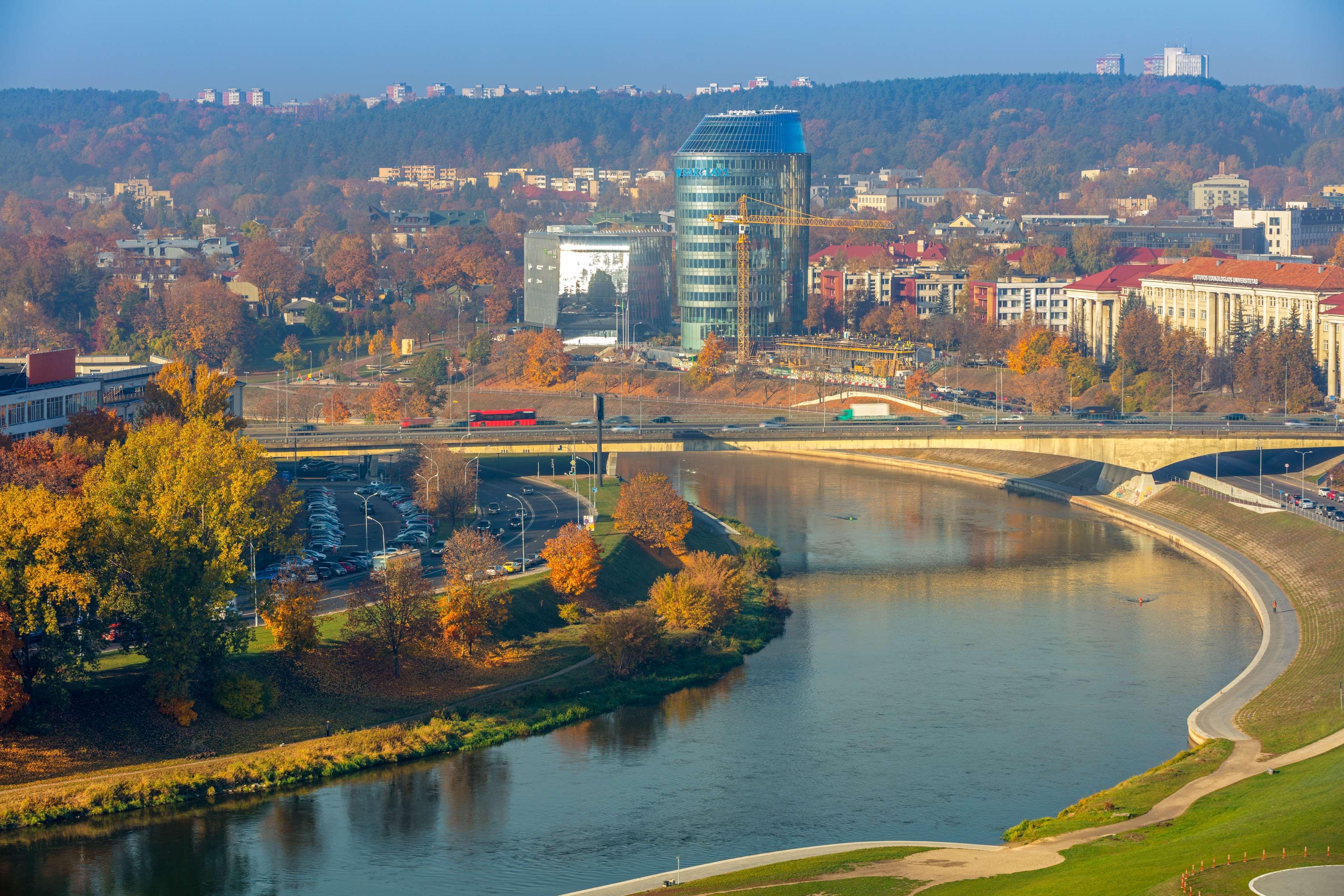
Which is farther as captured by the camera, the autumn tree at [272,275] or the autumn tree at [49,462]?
the autumn tree at [272,275]

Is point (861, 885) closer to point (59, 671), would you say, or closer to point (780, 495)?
point (59, 671)

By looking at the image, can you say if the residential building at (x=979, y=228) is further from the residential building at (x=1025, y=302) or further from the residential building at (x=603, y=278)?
the residential building at (x=603, y=278)

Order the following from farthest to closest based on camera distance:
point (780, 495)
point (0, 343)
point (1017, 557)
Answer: point (0, 343), point (780, 495), point (1017, 557)

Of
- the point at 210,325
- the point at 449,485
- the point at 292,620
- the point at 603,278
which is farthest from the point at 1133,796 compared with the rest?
the point at 210,325

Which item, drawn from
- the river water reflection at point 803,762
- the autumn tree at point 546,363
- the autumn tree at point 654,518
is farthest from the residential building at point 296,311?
the river water reflection at point 803,762

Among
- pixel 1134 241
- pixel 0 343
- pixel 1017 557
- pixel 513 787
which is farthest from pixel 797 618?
pixel 1134 241

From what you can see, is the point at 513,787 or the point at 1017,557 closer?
the point at 513,787

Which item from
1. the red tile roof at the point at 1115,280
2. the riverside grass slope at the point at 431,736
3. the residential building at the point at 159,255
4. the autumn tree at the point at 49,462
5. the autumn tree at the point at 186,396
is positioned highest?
the residential building at the point at 159,255

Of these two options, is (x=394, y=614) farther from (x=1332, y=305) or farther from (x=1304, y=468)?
(x=1332, y=305)
